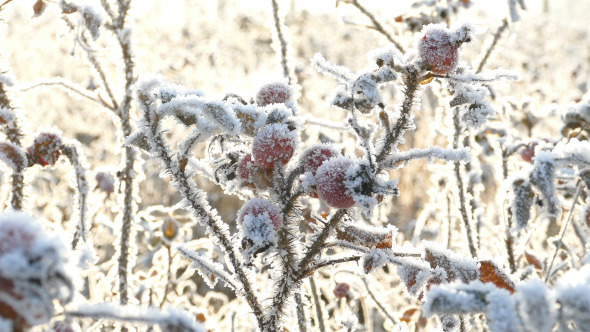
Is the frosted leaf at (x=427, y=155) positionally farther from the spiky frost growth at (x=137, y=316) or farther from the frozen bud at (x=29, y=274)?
the frozen bud at (x=29, y=274)

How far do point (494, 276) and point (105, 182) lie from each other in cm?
220

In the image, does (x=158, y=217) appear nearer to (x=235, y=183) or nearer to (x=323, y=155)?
(x=235, y=183)

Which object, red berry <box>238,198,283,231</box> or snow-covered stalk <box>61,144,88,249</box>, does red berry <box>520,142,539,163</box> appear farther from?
snow-covered stalk <box>61,144,88,249</box>

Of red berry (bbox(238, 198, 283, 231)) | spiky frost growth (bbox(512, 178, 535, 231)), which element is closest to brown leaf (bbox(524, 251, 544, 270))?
spiky frost growth (bbox(512, 178, 535, 231))

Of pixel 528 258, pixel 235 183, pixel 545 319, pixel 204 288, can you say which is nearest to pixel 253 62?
pixel 204 288

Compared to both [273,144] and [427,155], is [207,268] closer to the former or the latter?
[273,144]

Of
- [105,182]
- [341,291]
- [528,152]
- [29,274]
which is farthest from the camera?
[105,182]

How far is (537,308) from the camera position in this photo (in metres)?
0.73

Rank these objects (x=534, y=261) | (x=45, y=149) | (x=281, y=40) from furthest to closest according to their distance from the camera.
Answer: (x=534, y=261) < (x=281, y=40) < (x=45, y=149)

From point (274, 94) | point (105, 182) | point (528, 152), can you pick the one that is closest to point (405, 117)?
point (274, 94)

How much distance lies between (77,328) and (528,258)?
2.12 m

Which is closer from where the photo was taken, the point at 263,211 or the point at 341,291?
the point at 263,211

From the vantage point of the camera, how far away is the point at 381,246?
4.04 feet

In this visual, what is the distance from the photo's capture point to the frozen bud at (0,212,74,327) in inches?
26.2
